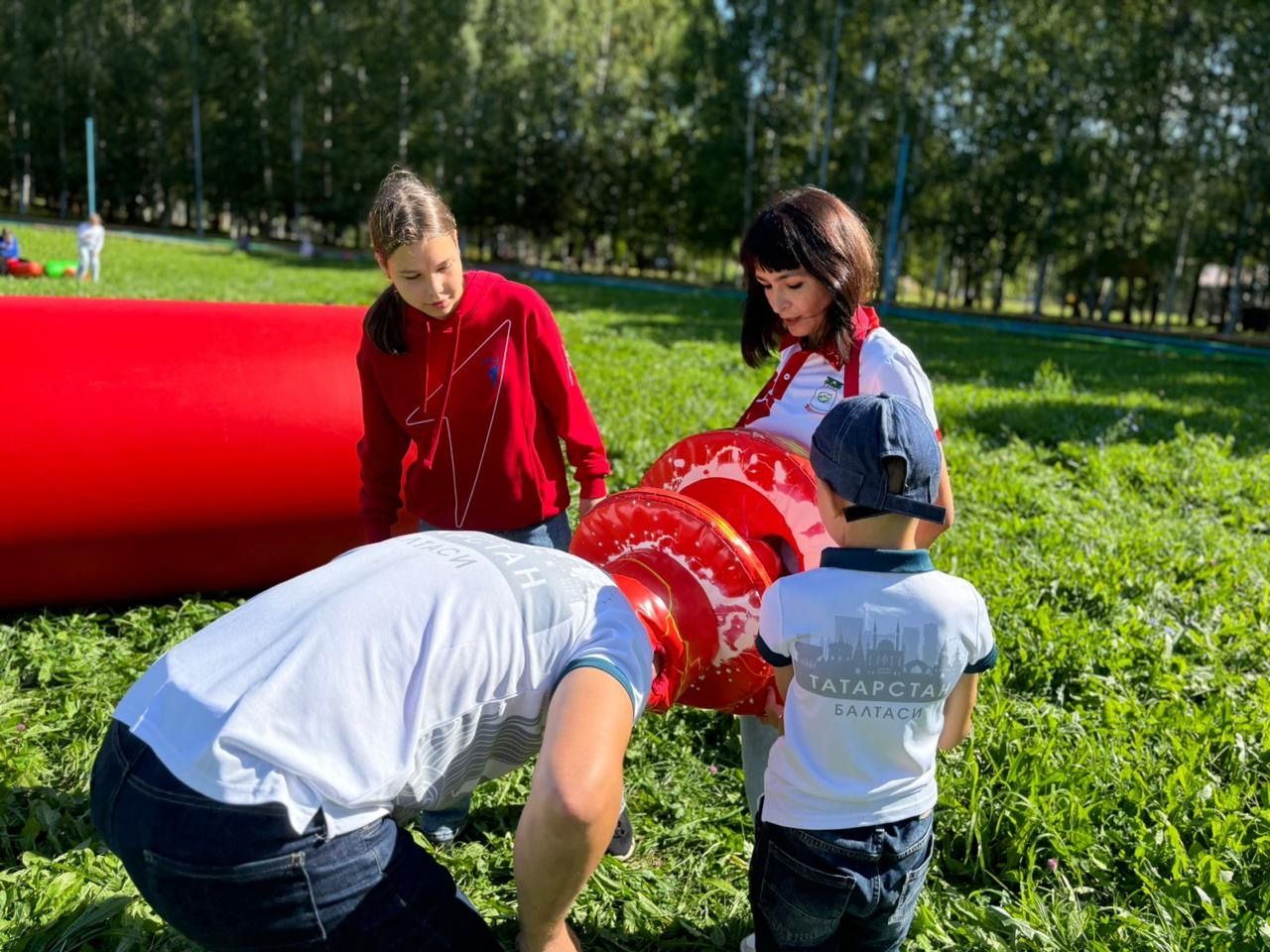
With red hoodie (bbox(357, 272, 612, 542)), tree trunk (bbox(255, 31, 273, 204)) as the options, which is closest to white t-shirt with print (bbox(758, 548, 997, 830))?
red hoodie (bbox(357, 272, 612, 542))

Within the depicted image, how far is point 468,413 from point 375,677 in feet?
4.46

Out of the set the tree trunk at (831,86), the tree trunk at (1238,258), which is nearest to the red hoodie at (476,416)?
the tree trunk at (831,86)

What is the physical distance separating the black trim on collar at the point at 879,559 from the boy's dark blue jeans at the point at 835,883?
0.44m

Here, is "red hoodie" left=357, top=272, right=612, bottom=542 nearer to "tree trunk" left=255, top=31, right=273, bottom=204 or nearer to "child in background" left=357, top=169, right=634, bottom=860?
"child in background" left=357, top=169, right=634, bottom=860

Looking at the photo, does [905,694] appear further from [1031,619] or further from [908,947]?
[1031,619]

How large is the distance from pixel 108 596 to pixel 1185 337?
26674 mm

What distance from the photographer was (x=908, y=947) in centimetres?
230

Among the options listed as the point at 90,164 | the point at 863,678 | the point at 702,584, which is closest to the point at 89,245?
the point at 90,164

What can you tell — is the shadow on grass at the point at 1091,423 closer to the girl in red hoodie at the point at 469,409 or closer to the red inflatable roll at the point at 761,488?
the girl in red hoodie at the point at 469,409

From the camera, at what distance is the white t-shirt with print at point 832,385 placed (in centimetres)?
217

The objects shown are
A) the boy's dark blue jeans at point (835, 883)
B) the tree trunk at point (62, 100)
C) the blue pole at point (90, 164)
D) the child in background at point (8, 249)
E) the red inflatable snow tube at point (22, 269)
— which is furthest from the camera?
the tree trunk at point (62, 100)

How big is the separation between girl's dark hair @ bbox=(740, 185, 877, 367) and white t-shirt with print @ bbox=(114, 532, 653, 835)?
3.20 ft

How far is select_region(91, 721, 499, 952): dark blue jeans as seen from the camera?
1.30m

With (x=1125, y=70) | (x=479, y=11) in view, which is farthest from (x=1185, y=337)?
(x=479, y=11)
